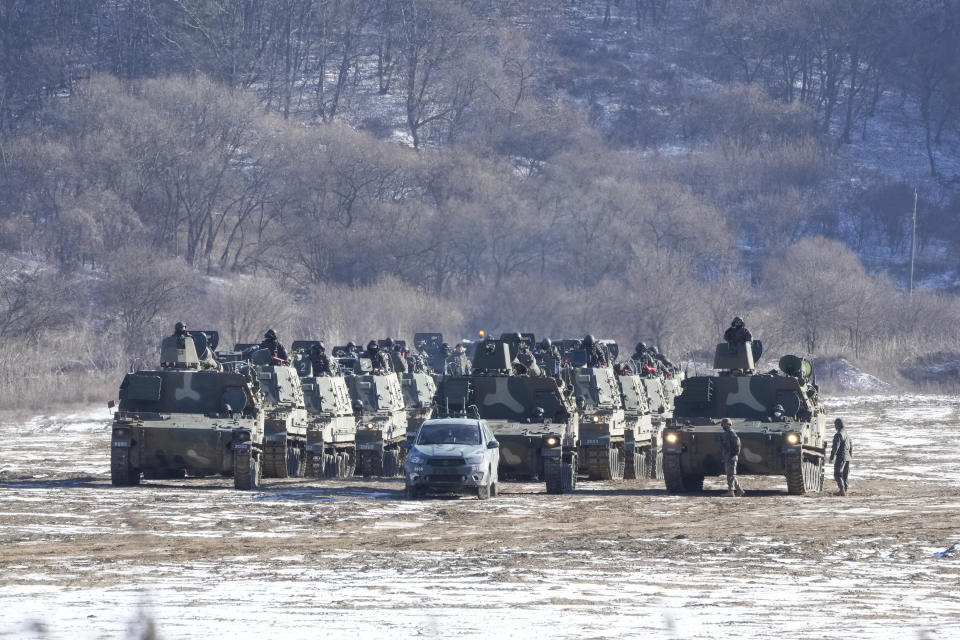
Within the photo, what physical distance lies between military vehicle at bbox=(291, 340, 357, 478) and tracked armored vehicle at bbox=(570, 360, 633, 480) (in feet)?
12.7

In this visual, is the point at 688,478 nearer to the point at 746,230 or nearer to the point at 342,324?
the point at 342,324

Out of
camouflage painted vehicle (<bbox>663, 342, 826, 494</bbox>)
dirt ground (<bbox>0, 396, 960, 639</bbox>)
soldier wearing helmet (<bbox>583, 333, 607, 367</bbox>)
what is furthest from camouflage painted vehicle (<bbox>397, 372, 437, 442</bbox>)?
camouflage painted vehicle (<bbox>663, 342, 826, 494</bbox>)

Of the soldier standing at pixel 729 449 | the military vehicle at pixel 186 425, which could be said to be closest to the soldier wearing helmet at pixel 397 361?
the military vehicle at pixel 186 425

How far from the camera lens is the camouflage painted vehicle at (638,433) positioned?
32.6 m

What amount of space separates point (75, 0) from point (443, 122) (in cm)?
2349

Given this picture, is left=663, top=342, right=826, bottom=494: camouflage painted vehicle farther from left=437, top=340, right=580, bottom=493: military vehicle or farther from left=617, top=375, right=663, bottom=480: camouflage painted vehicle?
left=617, top=375, right=663, bottom=480: camouflage painted vehicle

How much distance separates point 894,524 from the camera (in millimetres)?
22781

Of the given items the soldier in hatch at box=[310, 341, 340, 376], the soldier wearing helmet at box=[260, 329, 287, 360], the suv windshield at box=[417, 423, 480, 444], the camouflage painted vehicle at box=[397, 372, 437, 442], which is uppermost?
the soldier wearing helmet at box=[260, 329, 287, 360]

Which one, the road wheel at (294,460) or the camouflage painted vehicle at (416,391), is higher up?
the camouflage painted vehicle at (416,391)

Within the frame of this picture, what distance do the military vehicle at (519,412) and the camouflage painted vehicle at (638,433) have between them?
2.28 meters

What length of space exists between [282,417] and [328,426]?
5.80ft

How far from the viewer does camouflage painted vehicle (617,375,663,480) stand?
107 ft

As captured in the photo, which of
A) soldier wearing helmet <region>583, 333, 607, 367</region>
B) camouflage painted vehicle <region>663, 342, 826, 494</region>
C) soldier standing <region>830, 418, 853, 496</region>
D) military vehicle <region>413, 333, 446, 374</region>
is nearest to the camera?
camouflage painted vehicle <region>663, 342, 826, 494</region>

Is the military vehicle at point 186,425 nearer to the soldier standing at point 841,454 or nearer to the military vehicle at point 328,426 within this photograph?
the military vehicle at point 328,426
